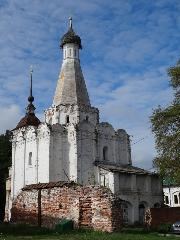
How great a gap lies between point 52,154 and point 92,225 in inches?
775

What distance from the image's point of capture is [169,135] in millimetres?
25969

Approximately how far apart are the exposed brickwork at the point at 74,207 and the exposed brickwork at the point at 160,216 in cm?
1132

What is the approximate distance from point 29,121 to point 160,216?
1900 centimetres

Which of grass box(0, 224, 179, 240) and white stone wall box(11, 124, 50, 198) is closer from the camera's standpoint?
grass box(0, 224, 179, 240)

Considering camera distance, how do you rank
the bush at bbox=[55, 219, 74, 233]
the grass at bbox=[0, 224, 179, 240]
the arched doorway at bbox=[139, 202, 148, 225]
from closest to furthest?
1. the grass at bbox=[0, 224, 179, 240]
2. the bush at bbox=[55, 219, 74, 233]
3. the arched doorway at bbox=[139, 202, 148, 225]

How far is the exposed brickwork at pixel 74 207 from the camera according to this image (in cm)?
1561

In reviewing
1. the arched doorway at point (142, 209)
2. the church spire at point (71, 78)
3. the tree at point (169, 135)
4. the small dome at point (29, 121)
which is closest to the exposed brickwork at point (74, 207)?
the tree at point (169, 135)

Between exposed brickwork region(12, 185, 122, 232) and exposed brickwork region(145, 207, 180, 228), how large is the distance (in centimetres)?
1132

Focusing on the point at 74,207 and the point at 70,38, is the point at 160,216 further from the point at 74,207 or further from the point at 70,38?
the point at 70,38

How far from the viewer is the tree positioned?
82.8 ft

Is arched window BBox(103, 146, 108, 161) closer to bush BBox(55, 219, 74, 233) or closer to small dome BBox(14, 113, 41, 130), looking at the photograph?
small dome BBox(14, 113, 41, 130)

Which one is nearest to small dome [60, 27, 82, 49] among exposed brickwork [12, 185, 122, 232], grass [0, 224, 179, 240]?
exposed brickwork [12, 185, 122, 232]

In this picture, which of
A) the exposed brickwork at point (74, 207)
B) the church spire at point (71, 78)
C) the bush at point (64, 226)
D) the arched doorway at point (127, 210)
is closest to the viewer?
the exposed brickwork at point (74, 207)

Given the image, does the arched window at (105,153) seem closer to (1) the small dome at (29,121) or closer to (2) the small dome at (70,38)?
(1) the small dome at (29,121)
